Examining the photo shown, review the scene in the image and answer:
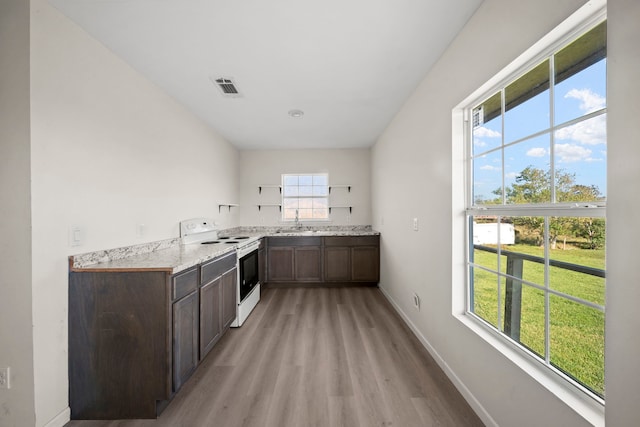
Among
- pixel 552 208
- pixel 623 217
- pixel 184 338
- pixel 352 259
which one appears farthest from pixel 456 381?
pixel 352 259

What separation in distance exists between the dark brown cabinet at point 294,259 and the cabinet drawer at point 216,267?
155cm

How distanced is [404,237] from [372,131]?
1.80 metres

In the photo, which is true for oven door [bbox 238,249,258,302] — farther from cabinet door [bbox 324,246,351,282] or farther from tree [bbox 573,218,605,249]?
tree [bbox 573,218,605,249]

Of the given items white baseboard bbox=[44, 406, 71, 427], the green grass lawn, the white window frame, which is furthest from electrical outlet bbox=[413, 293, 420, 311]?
white baseboard bbox=[44, 406, 71, 427]

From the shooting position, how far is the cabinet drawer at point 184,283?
5.36ft

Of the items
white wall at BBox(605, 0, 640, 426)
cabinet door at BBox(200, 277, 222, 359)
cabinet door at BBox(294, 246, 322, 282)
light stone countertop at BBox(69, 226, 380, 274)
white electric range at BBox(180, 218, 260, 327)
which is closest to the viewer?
white wall at BBox(605, 0, 640, 426)

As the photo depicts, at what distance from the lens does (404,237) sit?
2910 millimetres

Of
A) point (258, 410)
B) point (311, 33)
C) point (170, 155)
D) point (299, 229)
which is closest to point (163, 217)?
point (170, 155)

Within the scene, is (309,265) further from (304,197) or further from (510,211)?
(510,211)

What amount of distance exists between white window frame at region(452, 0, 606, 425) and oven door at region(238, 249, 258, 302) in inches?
86.5

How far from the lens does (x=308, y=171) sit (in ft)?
15.8

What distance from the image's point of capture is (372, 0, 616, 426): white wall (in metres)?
1.14

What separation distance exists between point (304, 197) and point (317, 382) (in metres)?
3.43

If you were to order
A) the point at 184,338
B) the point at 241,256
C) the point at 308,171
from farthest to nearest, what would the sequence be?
the point at 308,171
the point at 241,256
the point at 184,338
